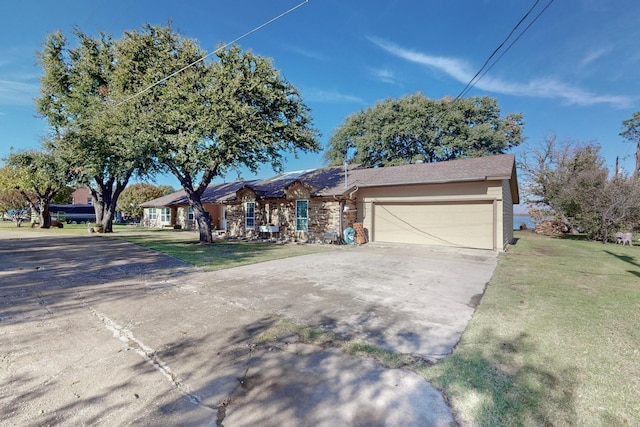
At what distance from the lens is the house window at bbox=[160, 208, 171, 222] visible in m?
27.2

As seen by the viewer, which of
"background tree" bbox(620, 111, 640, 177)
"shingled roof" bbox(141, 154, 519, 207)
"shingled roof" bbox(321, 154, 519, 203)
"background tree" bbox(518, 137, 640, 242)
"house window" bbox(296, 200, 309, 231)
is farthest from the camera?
"background tree" bbox(620, 111, 640, 177)

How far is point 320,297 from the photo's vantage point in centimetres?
539

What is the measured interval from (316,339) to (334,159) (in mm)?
28237

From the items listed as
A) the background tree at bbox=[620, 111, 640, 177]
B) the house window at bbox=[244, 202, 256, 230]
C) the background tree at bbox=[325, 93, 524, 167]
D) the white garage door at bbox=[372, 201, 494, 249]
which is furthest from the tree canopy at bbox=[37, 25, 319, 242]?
the background tree at bbox=[620, 111, 640, 177]

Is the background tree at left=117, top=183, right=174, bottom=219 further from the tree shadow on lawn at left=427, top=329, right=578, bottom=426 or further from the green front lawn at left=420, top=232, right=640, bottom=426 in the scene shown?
the tree shadow on lawn at left=427, top=329, right=578, bottom=426

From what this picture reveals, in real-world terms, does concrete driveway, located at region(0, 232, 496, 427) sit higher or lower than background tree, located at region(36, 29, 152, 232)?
lower

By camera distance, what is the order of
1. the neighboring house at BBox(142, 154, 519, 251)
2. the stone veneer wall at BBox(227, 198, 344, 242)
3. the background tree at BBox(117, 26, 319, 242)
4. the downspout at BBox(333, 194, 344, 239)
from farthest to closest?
1. the stone veneer wall at BBox(227, 198, 344, 242)
2. the downspout at BBox(333, 194, 344, 239)
3. the neighboring house at BBox(142, 154, 519, 251)
4. the background tree at BBox(117, 26, 319, 242)

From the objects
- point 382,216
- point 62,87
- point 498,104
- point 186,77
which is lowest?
point 382,216

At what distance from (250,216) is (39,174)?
13349 millimetres

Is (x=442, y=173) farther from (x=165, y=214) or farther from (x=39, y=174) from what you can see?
(x=165, y=214)

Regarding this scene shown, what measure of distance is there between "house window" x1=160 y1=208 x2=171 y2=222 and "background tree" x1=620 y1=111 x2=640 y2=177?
46.5 metres

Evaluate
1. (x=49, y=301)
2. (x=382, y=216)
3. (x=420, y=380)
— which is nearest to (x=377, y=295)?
(x=420, y=380)

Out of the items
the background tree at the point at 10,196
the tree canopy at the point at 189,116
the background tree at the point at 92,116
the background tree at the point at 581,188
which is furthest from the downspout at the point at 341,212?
the background tree at the point at 10,196

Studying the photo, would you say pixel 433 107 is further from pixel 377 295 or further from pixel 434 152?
pixel 377 295
